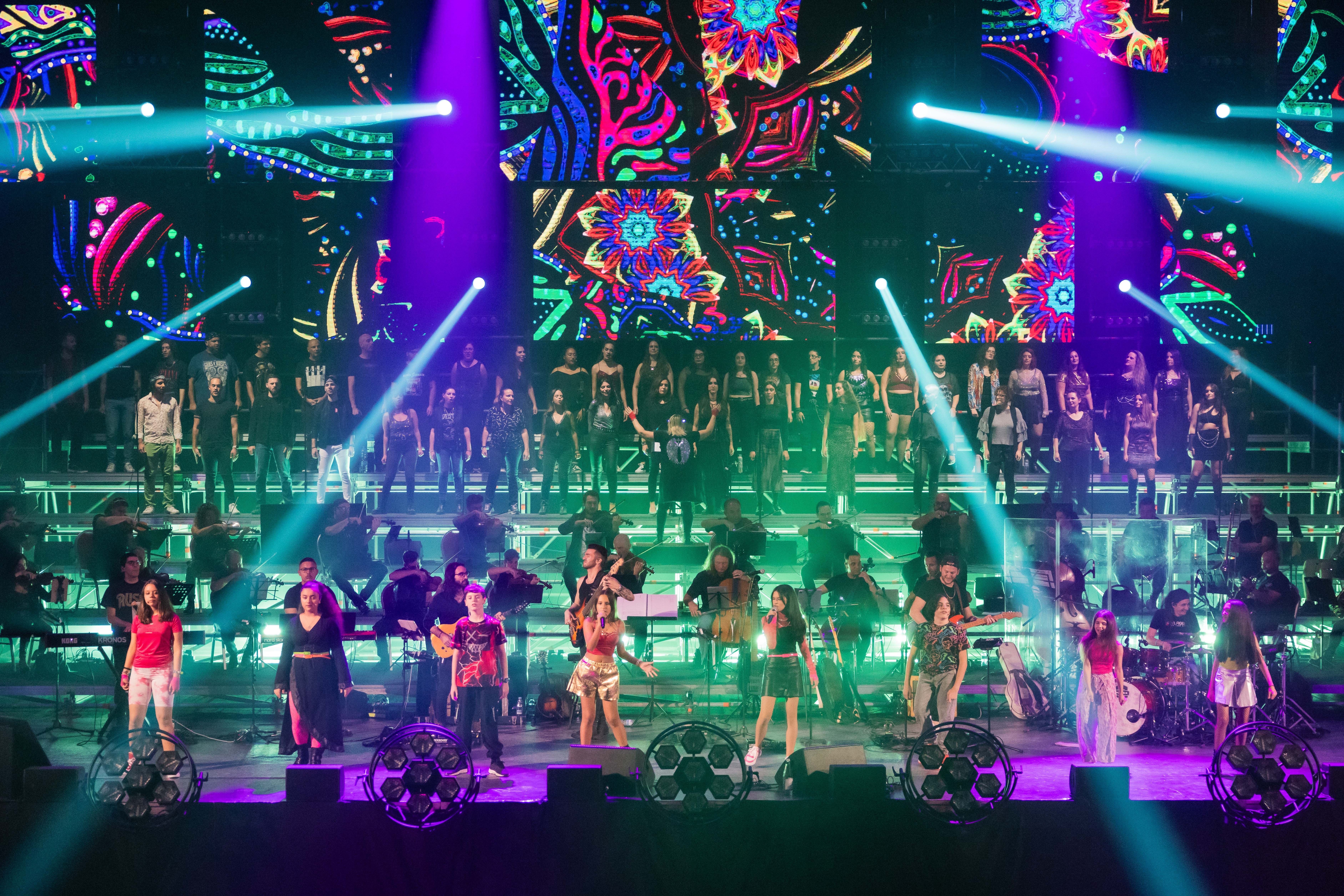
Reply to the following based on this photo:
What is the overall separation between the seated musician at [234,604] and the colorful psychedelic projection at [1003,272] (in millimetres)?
9553

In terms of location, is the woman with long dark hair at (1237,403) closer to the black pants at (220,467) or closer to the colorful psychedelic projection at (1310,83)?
the colorful psychedelic projection at (1310,83)

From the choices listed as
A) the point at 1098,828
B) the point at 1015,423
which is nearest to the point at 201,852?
the point at 1098,828

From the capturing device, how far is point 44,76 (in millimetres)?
16406

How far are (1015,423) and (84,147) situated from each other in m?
12.4

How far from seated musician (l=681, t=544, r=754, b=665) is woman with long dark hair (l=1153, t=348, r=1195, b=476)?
6606 millimetres

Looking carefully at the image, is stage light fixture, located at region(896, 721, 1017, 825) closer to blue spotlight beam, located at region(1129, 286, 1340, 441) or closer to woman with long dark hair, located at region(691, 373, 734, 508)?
woman with long dark hair, located at region(691, 373, 734, 508)

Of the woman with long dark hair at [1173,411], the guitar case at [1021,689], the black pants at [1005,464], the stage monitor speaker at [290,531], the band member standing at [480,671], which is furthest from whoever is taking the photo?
the woman with long dark hair at [1173,411]

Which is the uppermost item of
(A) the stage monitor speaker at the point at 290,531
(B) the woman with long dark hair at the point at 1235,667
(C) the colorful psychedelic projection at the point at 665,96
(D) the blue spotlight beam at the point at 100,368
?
(C) the colorful psychedelic projection at the point at 665,96

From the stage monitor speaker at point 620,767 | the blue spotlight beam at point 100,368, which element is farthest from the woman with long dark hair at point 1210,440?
the blue spotlight beam at point 100,368

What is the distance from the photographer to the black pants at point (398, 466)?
46.9 ft

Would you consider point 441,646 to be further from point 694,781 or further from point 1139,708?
point 1139,708

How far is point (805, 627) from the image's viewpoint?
9.64 meters

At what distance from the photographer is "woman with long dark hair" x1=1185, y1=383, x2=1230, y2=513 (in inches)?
569

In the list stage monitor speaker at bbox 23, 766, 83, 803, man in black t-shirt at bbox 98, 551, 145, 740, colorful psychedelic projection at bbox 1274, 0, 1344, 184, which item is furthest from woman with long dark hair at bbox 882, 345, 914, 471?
stage monitor speaker at bbox 23, 766, 83, 803
